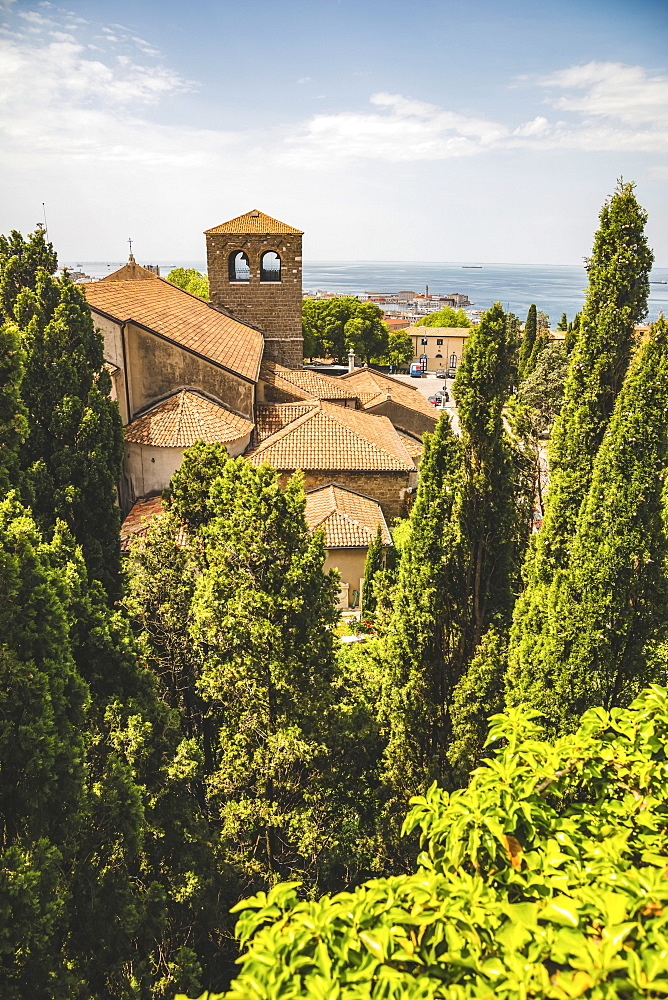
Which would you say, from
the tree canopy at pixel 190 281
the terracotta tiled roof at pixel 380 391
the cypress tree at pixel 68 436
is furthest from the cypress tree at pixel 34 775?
the tree canopy at pixel 190 281

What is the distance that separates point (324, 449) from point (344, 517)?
3591 mm

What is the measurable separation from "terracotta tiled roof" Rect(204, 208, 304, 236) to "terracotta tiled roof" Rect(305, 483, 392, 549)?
18.1 meters

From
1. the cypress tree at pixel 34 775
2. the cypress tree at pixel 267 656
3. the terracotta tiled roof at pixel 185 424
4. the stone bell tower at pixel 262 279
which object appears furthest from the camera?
the stone bell tower at pixel 262 279

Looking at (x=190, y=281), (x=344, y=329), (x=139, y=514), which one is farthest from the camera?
(x=344, y=329)

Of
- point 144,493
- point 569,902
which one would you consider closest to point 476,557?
point 569,902

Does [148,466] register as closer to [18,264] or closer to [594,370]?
[18,264]

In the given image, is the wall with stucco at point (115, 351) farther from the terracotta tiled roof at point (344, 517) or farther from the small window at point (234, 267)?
the small window at point (234, 267)

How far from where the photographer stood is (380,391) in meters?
38.7

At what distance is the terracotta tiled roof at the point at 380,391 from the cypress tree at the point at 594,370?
28091 mm

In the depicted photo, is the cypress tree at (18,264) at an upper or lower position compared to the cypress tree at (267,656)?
upper

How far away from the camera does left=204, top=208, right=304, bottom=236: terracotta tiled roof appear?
3412 centimetres

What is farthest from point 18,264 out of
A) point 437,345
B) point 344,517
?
point 437,345

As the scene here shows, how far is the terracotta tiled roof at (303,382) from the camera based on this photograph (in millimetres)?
30983

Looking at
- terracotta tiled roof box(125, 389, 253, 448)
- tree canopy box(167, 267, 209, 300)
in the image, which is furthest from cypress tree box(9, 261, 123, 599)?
tree canopy box(167, 267, 209, 300)
